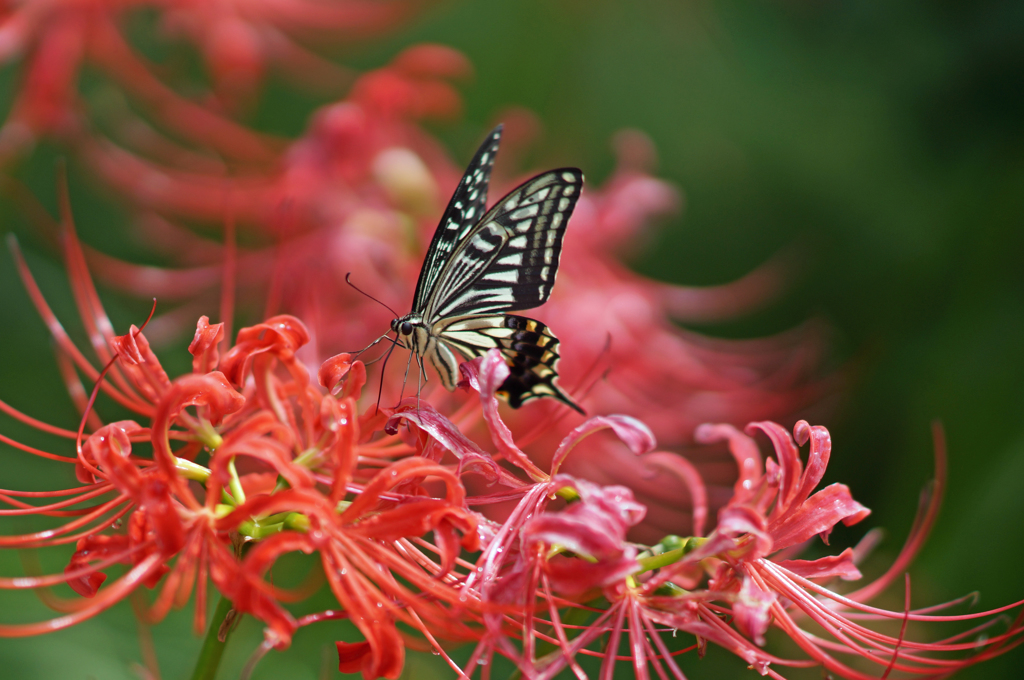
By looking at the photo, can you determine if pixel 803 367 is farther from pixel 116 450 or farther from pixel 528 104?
pixel 116 450

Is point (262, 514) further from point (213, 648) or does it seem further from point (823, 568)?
point (823, 568)

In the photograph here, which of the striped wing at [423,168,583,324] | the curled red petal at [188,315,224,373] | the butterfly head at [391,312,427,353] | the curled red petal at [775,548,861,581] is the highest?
the striped wing at [423,168,583,324]

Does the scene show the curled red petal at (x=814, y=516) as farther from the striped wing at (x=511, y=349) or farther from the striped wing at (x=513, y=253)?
the striped wing at (x=513, y=253)

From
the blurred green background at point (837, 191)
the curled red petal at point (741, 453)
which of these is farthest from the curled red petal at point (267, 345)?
the blurred green background at point (837, 191)

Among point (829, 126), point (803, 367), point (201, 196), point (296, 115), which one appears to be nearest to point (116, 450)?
point (201, 196)

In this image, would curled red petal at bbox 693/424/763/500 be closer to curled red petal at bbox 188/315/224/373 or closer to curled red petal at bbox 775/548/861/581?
curled red petal at bbox 775/548/861/581

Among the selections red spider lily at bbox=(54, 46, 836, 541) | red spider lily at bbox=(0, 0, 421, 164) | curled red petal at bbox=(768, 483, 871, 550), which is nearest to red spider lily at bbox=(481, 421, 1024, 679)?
curled red petal at bbox=(768, 483, 871, 550)

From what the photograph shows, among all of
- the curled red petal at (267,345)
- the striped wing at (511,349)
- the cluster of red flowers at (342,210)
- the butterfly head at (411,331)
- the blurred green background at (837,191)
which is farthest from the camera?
the blurred green background at (837,191)
